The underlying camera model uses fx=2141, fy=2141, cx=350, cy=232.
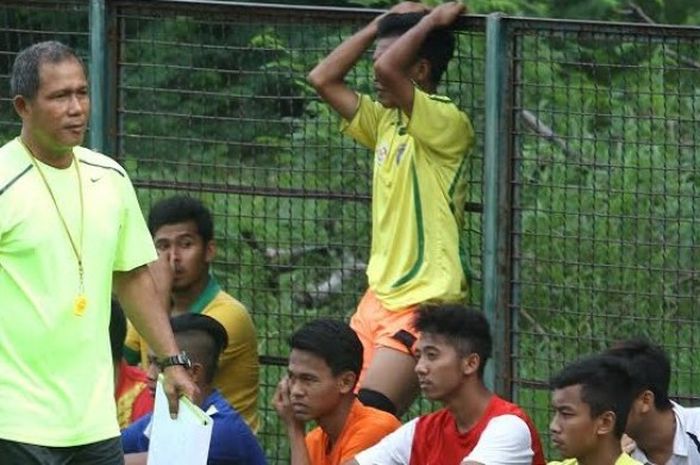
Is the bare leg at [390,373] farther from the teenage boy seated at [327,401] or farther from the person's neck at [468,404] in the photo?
the person's neck at [468,404]

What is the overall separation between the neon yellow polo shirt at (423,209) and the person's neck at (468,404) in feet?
2.27

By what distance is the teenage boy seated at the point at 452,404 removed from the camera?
23.7 ft

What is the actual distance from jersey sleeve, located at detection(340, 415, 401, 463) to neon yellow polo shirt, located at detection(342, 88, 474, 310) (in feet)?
1.85

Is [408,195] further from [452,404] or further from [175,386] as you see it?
[175,386]

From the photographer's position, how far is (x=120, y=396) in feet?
27.6

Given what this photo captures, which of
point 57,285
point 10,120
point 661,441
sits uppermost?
point 10,120

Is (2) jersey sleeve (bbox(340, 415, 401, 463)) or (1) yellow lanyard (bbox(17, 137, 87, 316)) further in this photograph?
(2) jersey sleeve (bbox(340, 415, 401, 463))

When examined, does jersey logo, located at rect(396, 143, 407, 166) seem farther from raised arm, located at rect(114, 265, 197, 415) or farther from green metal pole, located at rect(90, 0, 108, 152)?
raised arm, located at rect(114, 265, 197, 415)

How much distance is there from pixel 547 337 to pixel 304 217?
3.92ft

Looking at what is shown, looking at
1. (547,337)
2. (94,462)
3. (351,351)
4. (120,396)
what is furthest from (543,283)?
(94,462)

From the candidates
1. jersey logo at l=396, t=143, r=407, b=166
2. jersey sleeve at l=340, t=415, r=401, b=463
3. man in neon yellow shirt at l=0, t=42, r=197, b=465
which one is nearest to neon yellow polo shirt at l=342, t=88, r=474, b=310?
jersey logo at l=396, t=143, r=407, b=166

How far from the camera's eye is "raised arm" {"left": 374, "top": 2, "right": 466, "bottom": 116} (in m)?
7.82

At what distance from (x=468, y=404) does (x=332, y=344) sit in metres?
0.60

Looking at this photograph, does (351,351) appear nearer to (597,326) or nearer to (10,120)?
(597,326)
